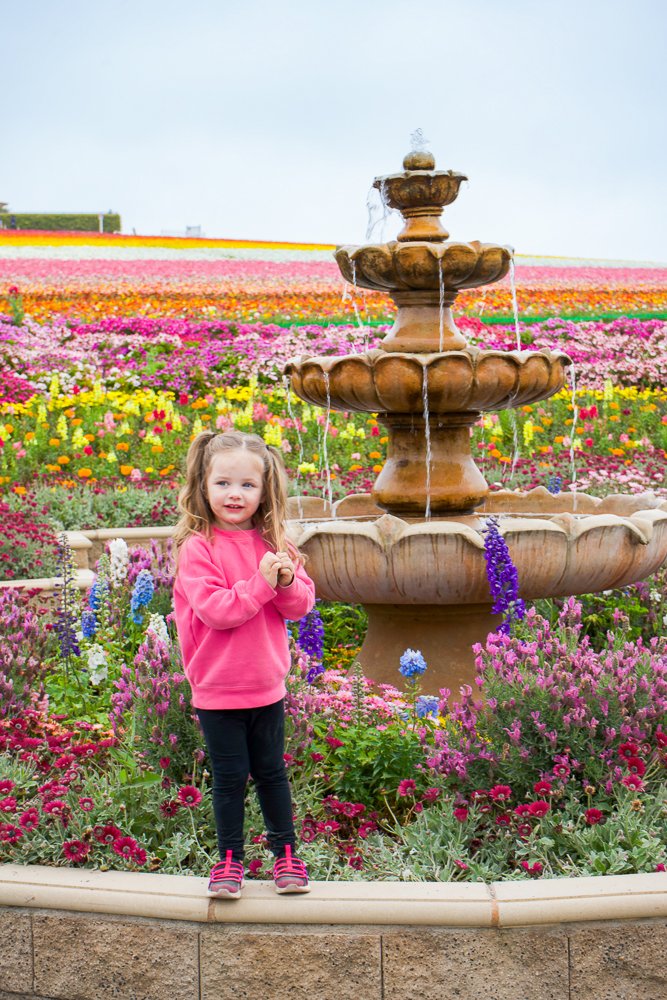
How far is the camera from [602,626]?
6027 mm

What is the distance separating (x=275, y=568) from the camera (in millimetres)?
3031

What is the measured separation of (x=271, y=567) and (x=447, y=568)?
175 cm

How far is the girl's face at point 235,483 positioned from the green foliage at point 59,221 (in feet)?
143

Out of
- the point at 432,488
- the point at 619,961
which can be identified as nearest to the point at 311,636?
the point at 432,488

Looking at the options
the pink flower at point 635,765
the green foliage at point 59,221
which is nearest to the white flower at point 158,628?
the pink flower at point 635,765

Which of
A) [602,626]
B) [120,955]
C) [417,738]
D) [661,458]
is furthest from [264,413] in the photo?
[120,955]

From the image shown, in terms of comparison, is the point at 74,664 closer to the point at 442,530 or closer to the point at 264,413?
the point at 442,530

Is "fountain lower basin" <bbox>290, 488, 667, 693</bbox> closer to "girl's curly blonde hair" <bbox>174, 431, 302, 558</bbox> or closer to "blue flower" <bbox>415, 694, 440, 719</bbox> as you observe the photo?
"blue flower" <bbox>415, 694, 440, 719</bbox>

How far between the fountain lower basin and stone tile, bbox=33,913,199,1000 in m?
1.87

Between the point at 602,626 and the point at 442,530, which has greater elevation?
the point at 442,530

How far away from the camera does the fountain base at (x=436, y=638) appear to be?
16.7 feet

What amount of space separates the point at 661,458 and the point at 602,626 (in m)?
4.59

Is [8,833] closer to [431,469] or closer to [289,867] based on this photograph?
[289,867]

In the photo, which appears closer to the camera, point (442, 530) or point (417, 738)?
point (417, 738)
